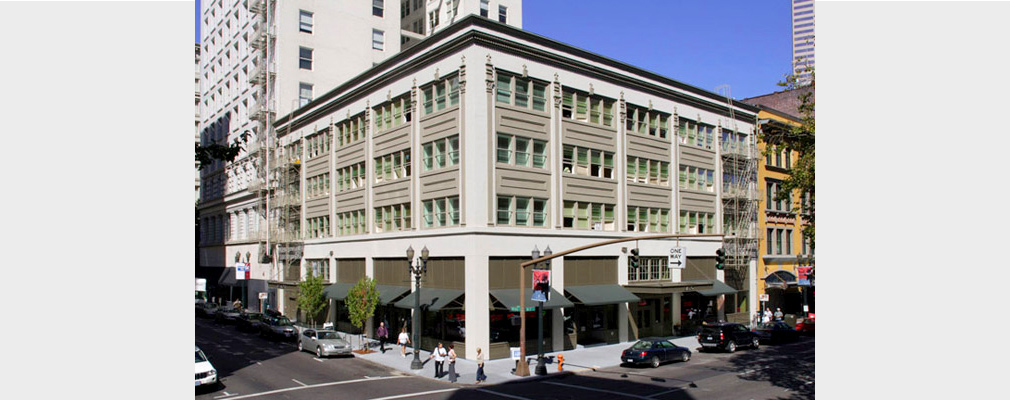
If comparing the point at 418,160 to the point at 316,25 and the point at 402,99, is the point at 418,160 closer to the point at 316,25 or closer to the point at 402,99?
the point at 402,99

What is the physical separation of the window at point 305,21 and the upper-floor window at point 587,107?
28.6 m

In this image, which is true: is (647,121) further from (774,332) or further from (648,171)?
(774,332)

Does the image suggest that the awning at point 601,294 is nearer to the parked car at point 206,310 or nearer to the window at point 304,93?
the window at point 304,93

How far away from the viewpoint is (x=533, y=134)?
35875 millimetres

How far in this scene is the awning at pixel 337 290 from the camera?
43250 millimetres

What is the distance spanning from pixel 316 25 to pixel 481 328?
3487 cm

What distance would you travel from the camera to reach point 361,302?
122ft

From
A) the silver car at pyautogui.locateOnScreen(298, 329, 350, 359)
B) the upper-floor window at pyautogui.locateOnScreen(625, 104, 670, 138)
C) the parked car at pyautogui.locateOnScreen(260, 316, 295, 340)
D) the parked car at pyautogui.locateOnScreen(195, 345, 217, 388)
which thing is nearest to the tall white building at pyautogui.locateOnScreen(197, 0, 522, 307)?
the parked car at pyautogui.locateOnScreen(260, 316, 295, 340)

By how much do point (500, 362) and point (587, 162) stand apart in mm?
12297

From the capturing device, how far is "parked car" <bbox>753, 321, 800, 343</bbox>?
41.6m

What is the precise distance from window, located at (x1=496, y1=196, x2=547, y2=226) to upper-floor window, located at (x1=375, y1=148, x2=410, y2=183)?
7028 millimetres

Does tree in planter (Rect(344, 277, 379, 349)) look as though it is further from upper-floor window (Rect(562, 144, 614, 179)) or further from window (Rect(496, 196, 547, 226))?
upper-floor window (Rect(562, 144, 614, 179))

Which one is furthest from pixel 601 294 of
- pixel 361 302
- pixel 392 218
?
pixel 361 302
